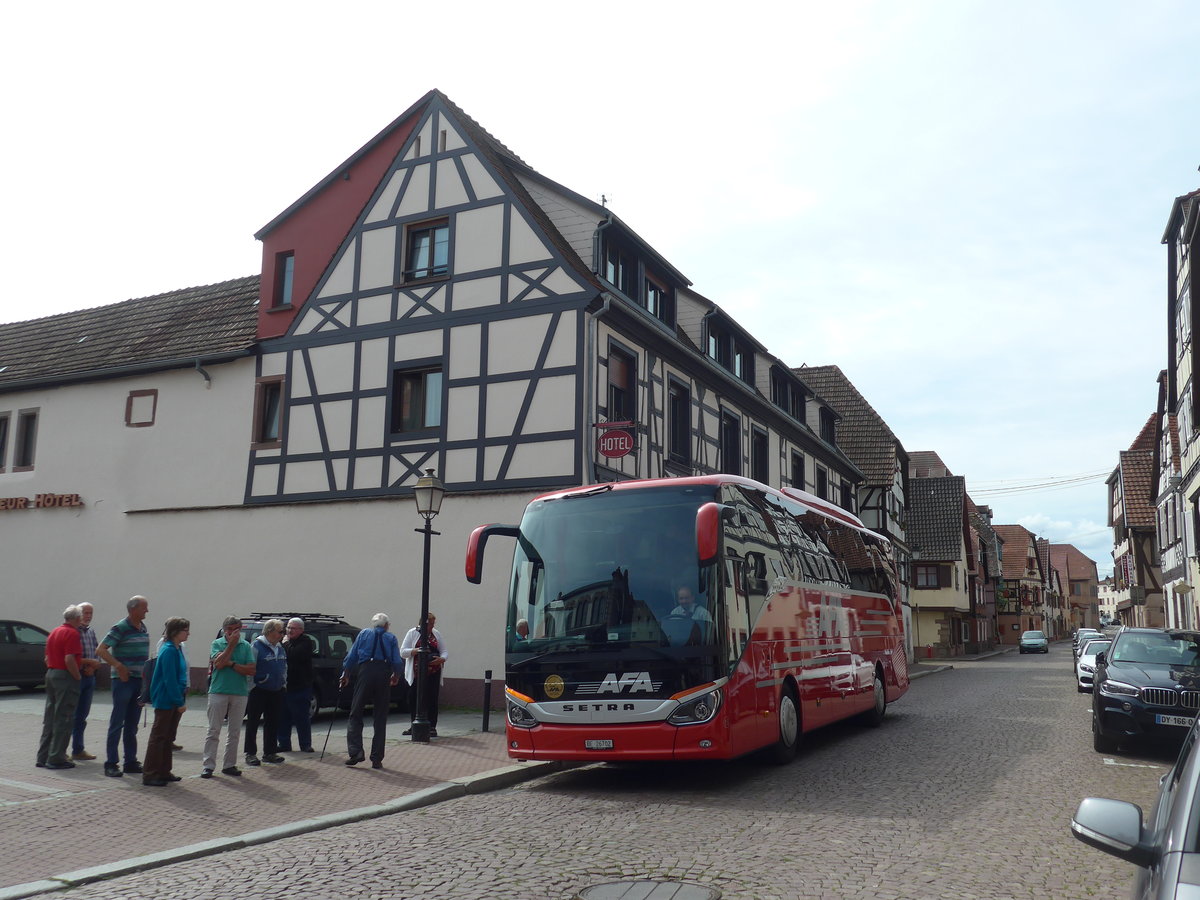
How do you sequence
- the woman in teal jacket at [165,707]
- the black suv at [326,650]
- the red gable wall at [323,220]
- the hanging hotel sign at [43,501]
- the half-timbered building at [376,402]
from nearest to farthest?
the woman in teal jacket at [165,707] → the black suv at [326,650] → the half-timbered building at [376,402] → the red gable wall at [323,220] → the hanging hotel sign at [43,501]

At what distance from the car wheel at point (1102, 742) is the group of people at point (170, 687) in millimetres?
8310

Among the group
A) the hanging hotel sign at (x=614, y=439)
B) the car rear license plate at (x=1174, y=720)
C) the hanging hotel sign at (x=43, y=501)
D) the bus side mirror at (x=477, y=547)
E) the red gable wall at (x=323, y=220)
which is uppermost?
the red gable wall at (x=323, y=220)

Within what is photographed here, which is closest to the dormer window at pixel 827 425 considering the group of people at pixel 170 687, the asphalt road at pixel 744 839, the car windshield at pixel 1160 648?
the car windshield at pixel 1160 648

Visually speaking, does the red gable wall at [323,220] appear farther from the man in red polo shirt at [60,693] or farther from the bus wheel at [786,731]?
the bus wheel at [786,731]

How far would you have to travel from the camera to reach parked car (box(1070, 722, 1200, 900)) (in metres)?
2.67

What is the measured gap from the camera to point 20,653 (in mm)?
20141

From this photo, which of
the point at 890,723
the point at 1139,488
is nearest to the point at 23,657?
the point at 890,723

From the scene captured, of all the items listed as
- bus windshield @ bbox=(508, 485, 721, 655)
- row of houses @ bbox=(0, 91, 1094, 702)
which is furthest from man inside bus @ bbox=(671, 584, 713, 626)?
row of houses @ bbox=(0, 91, 1094, 702)

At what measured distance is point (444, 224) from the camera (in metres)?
20.2

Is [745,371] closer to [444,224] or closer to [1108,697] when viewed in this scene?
[444,224]

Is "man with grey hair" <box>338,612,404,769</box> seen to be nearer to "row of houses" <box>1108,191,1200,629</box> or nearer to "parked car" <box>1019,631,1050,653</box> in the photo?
"row of houses" <box>1108,191,1200,629</box>

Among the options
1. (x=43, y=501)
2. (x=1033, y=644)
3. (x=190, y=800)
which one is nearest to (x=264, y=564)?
(x=43, y=501)

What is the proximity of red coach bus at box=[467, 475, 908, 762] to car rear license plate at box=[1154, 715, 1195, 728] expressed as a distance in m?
4.01

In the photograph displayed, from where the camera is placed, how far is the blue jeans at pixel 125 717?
34.7 ft
